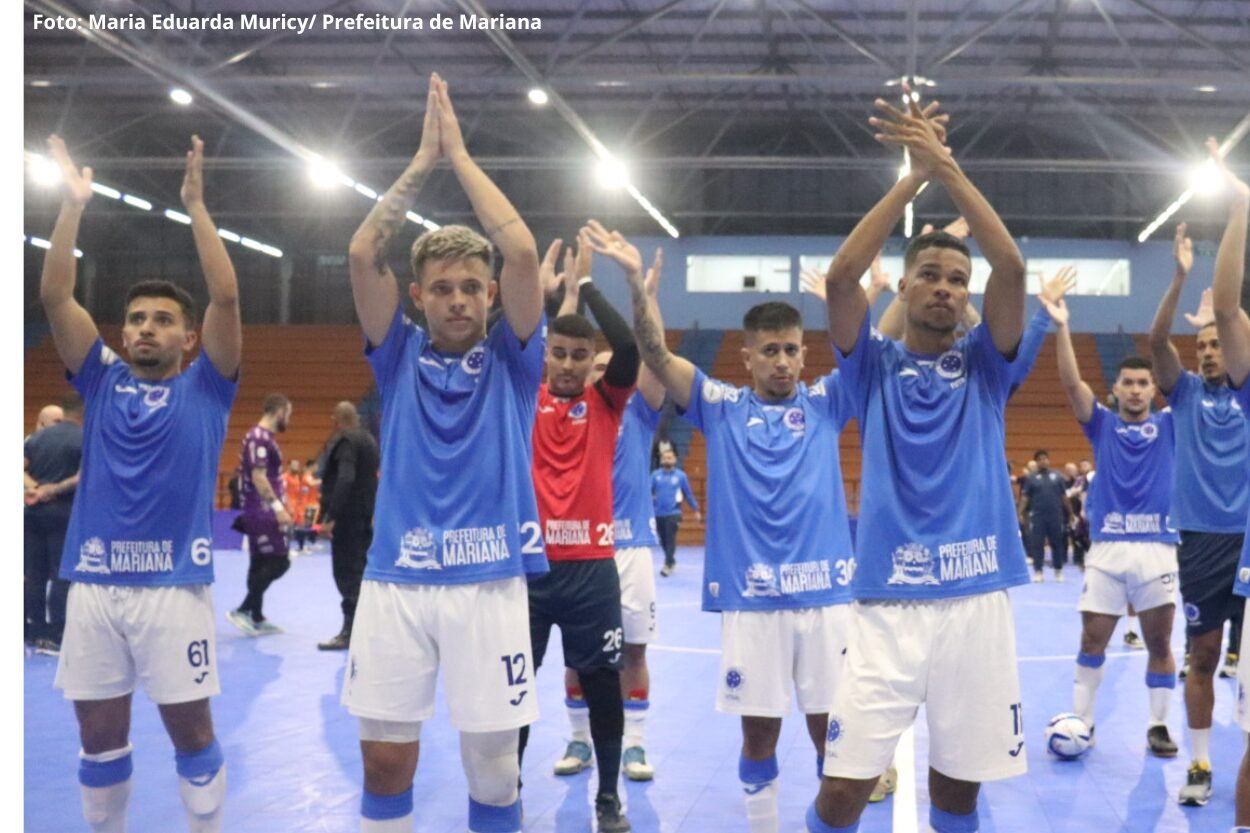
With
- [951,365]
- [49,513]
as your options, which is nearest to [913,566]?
[951,365]

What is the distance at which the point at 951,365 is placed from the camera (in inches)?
146

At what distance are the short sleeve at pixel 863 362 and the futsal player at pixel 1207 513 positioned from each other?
8.47ft

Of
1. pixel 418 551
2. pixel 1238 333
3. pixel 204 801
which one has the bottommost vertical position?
pixel 204 801

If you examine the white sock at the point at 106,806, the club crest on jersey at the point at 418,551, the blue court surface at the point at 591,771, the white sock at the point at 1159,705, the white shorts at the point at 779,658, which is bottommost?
the blue court surface at the point at 591,771

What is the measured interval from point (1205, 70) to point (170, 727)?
20.1 m

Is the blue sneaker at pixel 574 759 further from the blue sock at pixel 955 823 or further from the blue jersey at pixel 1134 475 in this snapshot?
the blue jersey at pixel 1134 475

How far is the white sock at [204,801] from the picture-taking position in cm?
432

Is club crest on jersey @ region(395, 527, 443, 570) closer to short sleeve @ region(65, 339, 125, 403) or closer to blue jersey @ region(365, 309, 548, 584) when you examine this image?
blue jersey @ region(365, 309, 548, 584)

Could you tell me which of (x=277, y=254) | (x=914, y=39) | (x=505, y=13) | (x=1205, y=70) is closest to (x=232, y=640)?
(x=505, y=13)

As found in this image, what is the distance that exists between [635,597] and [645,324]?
83.5 inches

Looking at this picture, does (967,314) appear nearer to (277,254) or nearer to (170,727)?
(170,727)

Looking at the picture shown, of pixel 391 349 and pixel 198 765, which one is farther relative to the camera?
pixel 198 765

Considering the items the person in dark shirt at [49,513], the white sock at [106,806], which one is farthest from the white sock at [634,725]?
the person in dark shirt at [49,513]

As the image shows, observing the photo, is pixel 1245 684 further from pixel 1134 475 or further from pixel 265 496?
pixel 265 496
